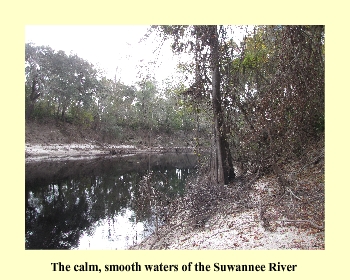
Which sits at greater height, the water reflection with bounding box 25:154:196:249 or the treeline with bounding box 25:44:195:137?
the treeline with bounding box 25:44:195:137

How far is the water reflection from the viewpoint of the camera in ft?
31.2

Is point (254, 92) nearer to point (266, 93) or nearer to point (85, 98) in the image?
point (266, 93)

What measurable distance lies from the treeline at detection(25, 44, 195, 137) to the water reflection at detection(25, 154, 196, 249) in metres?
11.4

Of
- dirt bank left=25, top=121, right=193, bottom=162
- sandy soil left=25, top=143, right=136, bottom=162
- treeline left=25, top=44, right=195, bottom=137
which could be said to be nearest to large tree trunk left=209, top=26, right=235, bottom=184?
treeline left=25, top=44, right=195, bottom=137

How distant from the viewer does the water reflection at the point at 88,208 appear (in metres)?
9.52

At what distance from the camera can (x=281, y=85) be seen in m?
6.64

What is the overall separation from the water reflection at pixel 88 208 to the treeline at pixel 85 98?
37.4 feet

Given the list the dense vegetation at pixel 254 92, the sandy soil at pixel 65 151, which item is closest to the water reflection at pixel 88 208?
the dense vegetation at pixel 254 92

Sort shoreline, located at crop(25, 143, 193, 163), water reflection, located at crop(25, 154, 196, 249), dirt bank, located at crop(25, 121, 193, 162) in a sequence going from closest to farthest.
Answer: water reflection, located at crop(25, 154, 196, 249) → shoreline, located at crop(25, 143, 193, 163) → dirt bank, located at crop(25, 121, 193, 162)

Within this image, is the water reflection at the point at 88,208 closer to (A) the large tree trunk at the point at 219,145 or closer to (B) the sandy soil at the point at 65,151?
(A) the large tree trunk at the point at 219,145

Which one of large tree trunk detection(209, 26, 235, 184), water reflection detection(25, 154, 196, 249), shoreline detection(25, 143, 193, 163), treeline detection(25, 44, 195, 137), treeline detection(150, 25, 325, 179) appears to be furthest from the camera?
treeline detection(25, 44, 195, 137)

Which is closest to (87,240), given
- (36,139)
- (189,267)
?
(189,267)

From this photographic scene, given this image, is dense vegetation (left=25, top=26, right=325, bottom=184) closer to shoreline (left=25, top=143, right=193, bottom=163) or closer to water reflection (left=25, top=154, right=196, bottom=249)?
water reflection (left=25, top=154, right=196, bottom=249)

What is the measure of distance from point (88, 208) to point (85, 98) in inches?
1032
